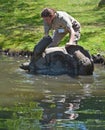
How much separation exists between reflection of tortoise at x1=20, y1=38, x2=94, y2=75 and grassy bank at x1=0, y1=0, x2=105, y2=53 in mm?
2964

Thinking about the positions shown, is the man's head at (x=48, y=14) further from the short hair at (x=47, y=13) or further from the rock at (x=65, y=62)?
the rock at (x=65, y=62)

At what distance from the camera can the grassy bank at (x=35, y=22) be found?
64.1 feet

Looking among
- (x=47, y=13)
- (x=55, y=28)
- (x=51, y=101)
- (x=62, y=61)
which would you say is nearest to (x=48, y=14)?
(x=47, y=13)

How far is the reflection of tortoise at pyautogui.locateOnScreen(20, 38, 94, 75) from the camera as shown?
15.0 metres

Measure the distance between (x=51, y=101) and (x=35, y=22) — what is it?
42.8 ft

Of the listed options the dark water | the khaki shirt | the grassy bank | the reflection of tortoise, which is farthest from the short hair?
the grassy bank

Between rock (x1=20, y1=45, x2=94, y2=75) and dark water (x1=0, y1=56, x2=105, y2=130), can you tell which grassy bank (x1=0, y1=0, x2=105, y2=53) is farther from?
dark water (x1=0, y1=56, x2=105, y2=130)

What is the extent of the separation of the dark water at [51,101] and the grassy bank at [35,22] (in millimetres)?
3953

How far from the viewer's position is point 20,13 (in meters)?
26.2

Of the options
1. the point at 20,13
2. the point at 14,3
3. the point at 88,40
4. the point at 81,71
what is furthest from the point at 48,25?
the point at 14,3

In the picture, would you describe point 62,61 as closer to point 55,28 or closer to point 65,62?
point 65,62

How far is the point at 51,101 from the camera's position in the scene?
10898mm

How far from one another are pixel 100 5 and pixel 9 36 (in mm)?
6614

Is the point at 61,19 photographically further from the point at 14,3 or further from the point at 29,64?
the point at 14,3
